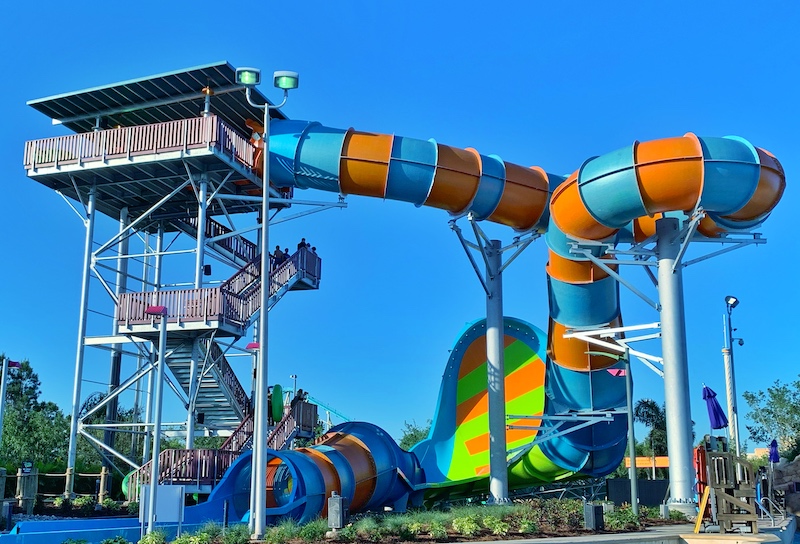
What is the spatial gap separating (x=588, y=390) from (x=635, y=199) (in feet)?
22.8

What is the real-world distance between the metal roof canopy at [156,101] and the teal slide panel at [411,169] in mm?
6782

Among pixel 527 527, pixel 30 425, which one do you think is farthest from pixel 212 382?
pixel 30 425

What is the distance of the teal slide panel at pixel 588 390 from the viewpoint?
83.6 ft

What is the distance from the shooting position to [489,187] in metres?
24.8

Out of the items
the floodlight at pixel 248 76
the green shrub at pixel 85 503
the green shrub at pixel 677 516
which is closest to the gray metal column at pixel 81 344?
the green shrub at pixel 85 503

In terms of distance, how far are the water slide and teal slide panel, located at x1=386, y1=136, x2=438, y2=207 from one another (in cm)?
3

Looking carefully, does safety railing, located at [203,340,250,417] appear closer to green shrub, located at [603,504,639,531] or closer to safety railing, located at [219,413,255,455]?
safety railing, located at [219,413,255,455]

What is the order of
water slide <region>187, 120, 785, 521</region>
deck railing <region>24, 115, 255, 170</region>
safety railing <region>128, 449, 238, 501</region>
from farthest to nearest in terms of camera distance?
deck railing <region>24, 115, 255, 170</region> < safety railing <region>128, 449, 238, 501</region> < water slide <region>187, 120, 785, 521</region>

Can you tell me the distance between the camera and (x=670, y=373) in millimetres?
20938

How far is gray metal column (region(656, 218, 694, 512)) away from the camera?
2073cm

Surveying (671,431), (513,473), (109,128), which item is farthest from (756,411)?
(109,128)

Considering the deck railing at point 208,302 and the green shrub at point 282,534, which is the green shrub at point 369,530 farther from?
the deck railing at point 208,302

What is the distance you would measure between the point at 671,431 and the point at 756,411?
150ft

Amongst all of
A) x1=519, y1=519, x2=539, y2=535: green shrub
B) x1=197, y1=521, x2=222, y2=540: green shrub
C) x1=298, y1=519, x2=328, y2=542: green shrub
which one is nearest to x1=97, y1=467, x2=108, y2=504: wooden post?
x1=197, y1=521, x2=222, y2=540: green shrub
